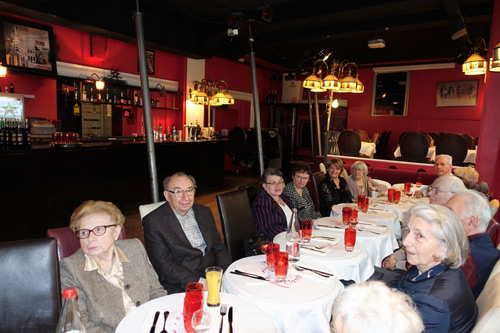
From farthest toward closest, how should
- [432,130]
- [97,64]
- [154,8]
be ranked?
[432,130] → [97,64] → [154,8]

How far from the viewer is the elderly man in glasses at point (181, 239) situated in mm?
2330

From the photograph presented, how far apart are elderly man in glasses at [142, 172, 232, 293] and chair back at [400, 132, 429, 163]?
17.6 feet

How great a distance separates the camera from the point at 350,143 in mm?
7250

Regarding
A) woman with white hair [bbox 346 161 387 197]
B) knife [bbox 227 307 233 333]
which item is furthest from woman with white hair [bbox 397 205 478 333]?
woman with white hair [bbox 346 161 387 197]

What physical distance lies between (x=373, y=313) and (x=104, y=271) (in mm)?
1410

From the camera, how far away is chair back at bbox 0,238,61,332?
1.53 m

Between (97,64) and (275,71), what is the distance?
710 centimetres

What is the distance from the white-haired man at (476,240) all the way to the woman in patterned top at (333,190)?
206 centimetres

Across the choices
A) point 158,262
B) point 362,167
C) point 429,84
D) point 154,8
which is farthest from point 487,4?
point 158,262

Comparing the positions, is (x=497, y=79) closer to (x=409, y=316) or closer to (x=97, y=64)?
(x=409, y=316)

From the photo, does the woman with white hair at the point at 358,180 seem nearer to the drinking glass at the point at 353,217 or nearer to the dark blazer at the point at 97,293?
the drinking glass at the point at 353,217

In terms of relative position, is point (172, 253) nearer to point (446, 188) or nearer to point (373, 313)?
point (373, 313)

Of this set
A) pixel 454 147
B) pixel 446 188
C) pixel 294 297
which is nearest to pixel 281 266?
pixel 294 297

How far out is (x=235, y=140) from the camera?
402 inches
